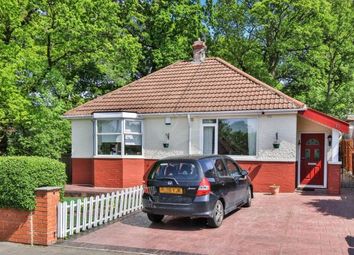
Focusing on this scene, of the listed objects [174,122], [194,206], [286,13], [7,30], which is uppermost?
[286,13]

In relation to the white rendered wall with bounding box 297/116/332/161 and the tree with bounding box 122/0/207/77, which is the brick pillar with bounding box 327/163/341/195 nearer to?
the white rendered wall with bounding box 297/116/332/161

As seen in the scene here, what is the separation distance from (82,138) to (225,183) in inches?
417

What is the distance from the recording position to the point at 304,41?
90.4ft

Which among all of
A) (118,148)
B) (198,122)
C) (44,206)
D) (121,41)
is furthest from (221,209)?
(121,41)

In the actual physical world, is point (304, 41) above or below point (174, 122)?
above

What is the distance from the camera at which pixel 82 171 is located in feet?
63.0

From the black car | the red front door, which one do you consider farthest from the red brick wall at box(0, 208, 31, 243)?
the red front door

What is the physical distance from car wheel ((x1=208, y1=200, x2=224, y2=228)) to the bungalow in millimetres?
6362

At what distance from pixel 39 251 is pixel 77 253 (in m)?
0.84

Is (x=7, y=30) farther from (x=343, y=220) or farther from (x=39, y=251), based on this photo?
(x=343, y=220)

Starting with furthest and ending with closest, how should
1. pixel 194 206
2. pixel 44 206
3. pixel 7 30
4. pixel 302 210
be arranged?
pixel 7 30
pixel 302 210
pixel 194 206
pixel 44 206

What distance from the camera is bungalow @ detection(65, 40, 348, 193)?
51.1 ft

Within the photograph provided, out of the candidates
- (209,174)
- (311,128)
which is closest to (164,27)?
(311,128)

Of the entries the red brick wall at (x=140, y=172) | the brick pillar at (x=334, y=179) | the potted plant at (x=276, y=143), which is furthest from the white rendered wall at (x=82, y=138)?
the brick pillar at (x=334, y=179)
